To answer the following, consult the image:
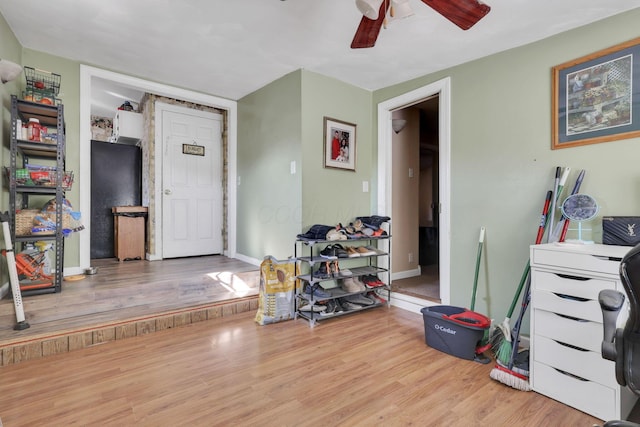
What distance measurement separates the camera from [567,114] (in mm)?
2221

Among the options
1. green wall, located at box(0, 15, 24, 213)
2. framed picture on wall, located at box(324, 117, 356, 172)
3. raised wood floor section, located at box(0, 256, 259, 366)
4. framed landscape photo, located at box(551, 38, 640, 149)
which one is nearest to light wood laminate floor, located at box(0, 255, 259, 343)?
raised wood floor section, located at box(0, 256, 259, 366)

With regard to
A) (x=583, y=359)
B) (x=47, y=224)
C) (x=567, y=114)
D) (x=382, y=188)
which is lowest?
(x=583, y=359)

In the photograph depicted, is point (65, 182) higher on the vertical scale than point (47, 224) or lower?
higher

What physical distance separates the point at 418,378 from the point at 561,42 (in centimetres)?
261

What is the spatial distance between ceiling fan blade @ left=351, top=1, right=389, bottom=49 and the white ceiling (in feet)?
1.45

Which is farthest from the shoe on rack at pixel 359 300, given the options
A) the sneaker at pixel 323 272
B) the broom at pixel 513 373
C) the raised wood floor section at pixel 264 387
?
the broom at pixel 513 373

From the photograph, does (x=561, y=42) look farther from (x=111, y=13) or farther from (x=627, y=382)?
(x=111, y=13)

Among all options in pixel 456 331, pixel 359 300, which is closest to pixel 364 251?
pixel 359 300

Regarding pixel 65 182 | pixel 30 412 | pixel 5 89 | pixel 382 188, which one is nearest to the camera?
pixel 30 412

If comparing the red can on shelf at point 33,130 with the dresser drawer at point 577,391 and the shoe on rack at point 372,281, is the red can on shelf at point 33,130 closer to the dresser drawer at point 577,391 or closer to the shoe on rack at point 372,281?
the shoe on rack at point 372,281

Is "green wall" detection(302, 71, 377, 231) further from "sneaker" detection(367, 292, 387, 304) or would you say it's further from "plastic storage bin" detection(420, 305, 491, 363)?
"plastic storage bin" detection(420, 305, 491, 363)

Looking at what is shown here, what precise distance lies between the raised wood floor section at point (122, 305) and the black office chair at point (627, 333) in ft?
8.76

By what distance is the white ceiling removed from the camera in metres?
2.11

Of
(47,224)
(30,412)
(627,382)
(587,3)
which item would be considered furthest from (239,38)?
(627,382)
